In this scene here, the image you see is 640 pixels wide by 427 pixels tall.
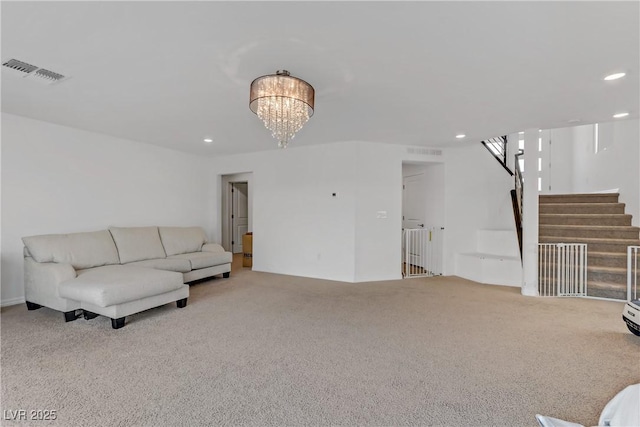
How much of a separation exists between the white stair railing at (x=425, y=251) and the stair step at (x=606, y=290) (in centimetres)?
214

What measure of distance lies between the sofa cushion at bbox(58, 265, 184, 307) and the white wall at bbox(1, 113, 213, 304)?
117 centimetres

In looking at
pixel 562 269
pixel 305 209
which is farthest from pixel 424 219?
pixel 305 209

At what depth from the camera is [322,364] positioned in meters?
2.36

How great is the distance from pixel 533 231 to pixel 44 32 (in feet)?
18.9

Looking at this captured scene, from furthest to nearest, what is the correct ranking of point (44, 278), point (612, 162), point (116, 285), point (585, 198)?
point (585, 198) < point (612, 162) < point (44, 278) < point (116, 285)

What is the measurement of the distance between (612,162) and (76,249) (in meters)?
8.53

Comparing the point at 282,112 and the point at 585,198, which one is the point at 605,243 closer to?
the point at 585,198

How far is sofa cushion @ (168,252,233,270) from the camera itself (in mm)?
4793

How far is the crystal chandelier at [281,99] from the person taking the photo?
7.97 ft

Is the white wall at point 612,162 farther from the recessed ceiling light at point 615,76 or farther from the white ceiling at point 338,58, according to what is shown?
the recessed ceiling light at point 615,76

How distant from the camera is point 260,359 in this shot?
2.43 m

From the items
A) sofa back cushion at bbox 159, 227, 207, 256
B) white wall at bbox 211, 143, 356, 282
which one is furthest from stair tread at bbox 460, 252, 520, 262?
sofa back cushion at bbox 159, 227, 207, 256

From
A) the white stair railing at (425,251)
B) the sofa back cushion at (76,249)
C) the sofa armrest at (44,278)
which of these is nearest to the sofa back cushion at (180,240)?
the sofa back cushion at (76,249)

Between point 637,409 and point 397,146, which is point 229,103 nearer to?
point 397,146
